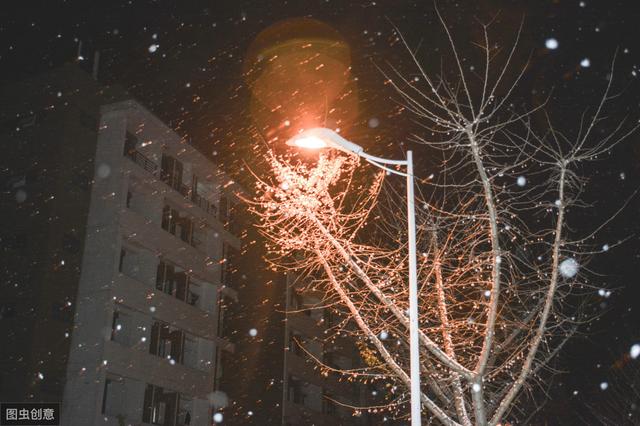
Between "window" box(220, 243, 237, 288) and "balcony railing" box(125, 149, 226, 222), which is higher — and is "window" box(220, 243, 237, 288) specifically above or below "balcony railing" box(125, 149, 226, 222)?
below

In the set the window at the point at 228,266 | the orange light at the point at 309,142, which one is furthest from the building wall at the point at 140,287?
the orange light at the point at 309,142

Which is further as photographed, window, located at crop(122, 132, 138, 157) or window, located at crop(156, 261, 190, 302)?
window, located at crop(156, 261, 190, 302)

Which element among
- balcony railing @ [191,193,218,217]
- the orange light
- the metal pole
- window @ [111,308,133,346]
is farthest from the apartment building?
the metal pole

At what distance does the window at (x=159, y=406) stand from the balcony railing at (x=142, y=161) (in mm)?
9026

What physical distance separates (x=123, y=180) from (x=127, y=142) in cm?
211

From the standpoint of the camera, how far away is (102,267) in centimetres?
2223

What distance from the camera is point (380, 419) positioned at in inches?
1656

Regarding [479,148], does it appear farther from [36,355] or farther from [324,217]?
[36,355]

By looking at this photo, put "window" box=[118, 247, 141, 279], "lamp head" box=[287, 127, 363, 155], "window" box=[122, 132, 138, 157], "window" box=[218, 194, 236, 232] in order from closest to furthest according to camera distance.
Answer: "lamp head" box=[287, 127, 363, 155]
"window" box=[118, 247, 141, 279]
"window" box=[122, 132, 138, 157]
"window" box=[218, 194, 236, 232]

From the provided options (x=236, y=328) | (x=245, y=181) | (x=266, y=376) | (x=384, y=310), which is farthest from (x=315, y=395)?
(x=384, y=310)

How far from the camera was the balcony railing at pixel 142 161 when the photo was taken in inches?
986

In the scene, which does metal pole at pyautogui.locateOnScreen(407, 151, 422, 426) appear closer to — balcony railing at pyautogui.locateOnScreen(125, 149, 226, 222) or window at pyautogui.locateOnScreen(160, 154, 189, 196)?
balcony railing at pyautogui.locateOnScreen(125, 149, 226, 222)

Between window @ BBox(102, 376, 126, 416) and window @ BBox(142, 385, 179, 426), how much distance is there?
813mm

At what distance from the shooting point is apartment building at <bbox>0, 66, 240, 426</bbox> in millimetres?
20906
